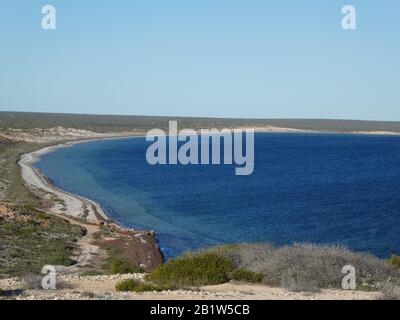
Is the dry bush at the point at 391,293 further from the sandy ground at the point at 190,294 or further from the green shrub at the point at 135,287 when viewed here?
the green shrub at the point at 135,287

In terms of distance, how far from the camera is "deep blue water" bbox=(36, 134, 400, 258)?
3416 cm

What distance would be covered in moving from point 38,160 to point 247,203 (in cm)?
4751

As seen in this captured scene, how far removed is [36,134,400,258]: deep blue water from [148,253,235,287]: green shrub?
1382cm

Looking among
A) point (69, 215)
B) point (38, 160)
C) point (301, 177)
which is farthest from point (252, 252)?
point (38, 160)

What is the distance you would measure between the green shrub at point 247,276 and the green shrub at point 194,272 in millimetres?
273

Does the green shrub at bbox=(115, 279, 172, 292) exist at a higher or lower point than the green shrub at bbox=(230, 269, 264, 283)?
higher

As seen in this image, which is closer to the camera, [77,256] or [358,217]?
[77,256]

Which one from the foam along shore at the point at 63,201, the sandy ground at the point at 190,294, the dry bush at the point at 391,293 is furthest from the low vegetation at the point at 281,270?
the foam along shore at the point at 63,201

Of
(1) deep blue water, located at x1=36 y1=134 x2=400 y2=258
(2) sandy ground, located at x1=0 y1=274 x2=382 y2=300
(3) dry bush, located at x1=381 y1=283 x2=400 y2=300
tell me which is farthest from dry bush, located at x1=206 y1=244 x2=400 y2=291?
(1) deep blue water, located at x1=36 y1=134 x2=400 y2=258

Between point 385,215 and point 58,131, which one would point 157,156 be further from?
point 385,215

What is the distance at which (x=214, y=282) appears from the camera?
14664mm

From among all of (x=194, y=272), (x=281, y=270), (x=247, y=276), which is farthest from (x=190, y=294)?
(x=281, y=270)

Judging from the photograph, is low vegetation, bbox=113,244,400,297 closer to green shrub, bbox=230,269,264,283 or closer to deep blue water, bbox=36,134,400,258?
green shrub, bbox=230,269,264,283

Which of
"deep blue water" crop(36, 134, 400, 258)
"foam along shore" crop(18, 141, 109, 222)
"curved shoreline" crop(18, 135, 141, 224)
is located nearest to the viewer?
"deep blue water" crop(36, 134, 400, 258)
